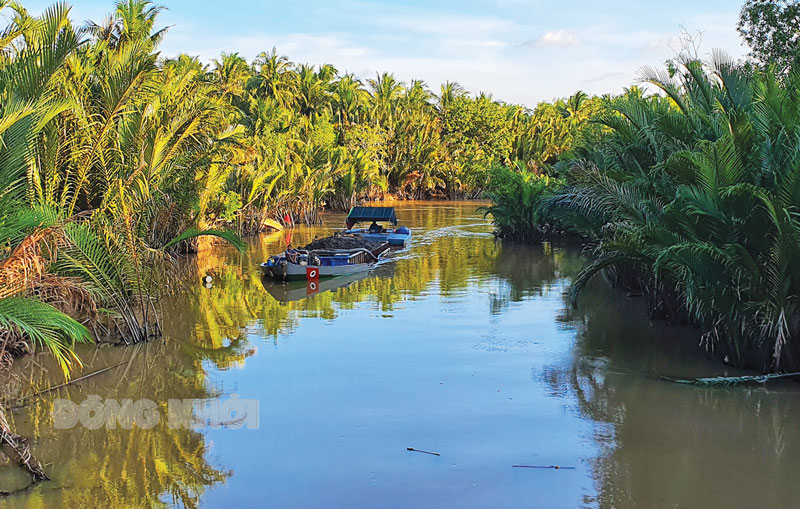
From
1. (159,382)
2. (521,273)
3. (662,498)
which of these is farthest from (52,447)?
(521,273)

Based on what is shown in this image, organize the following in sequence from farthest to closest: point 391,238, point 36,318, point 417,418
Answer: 1. point 391,238
2. point 417,418
3. point 36,318

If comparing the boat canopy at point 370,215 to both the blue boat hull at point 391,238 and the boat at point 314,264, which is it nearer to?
the blue boat hull at point 391,238

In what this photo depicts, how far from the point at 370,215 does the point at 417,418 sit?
20.7 m

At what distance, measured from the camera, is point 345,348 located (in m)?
10.7

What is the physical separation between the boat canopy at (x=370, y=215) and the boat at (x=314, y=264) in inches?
323

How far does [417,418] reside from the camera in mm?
7602

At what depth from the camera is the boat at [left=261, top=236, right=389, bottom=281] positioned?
17.1 m

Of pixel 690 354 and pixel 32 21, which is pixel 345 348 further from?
pixel 32 21

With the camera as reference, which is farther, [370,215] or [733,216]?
[370,215]

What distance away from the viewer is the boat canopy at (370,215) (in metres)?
27.8

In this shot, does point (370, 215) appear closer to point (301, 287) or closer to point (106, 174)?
point (301, 287)

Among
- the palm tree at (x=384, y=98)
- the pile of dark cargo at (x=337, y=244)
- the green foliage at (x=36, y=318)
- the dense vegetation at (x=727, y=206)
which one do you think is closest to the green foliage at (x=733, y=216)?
the dense vegetation at (x=727, y=206)

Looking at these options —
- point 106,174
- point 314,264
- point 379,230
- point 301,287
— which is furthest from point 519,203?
point 106,174

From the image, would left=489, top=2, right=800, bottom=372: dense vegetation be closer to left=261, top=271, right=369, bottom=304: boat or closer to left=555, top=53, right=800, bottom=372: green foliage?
left=555, top=53, right=800, bottom=372: green foliage
